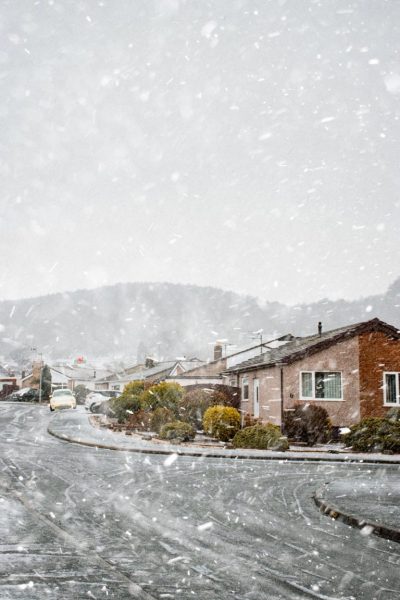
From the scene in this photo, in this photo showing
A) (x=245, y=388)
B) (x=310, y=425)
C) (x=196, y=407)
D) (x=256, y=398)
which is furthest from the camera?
(x=245, y=388)

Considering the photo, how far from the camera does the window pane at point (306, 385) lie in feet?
101

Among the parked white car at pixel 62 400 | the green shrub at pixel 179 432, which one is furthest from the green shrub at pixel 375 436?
the parked white car at pixel 62 400

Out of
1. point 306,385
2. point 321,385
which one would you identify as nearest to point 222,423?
point 306,385

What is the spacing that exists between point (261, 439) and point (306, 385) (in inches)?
304

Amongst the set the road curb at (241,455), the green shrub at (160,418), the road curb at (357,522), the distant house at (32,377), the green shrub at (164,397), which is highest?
the distant house at (32,377)

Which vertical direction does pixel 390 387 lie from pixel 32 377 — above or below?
below

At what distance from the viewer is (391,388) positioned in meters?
30.9

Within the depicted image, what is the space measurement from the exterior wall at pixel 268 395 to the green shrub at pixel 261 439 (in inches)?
249

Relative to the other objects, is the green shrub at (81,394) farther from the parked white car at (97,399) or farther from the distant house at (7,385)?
the parked white car at (97,399)

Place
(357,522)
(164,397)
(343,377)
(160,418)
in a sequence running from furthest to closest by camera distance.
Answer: (164,397) < (160,418) < (343,377) < (357,522)

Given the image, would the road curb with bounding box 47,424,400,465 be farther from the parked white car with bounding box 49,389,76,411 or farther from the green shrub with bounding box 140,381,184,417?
the parked white car with bounding box 49,389,76,411

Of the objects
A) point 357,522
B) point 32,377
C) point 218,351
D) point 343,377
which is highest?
point 218,351

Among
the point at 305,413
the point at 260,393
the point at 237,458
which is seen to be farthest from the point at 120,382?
the point at 237,458

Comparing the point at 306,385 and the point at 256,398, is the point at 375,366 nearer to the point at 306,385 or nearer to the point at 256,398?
the point at 306,385
